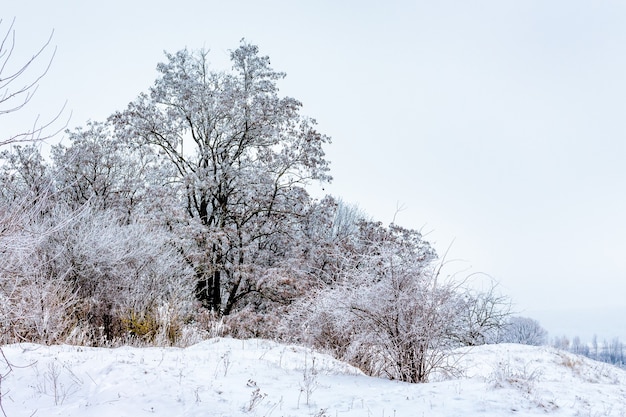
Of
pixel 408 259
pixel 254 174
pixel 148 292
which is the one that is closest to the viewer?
pixel 408 259

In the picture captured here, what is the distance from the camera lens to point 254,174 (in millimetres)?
18328

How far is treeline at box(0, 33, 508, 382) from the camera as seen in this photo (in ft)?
37.7

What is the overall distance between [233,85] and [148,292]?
9.73 meters

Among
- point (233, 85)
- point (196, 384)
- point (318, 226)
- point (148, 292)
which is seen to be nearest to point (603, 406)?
point (196, 384)

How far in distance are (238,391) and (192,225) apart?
38.6 feet

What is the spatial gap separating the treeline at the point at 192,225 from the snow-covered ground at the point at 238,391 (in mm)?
2634

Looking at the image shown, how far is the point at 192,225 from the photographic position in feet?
55.2

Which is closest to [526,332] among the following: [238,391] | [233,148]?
[233,148]

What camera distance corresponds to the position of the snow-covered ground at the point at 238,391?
5.07 m

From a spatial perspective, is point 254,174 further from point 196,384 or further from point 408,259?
point 196,384

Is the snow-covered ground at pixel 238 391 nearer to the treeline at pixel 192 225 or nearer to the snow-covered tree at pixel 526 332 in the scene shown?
the treeline at pixel 192 225

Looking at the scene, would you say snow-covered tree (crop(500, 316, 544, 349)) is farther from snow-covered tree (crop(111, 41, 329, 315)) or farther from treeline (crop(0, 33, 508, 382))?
snow-covered tree (crop(111, 41, 329, 315))

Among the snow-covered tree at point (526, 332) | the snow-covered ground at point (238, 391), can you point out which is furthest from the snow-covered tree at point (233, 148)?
the snow-covered tree at point (526, 332)

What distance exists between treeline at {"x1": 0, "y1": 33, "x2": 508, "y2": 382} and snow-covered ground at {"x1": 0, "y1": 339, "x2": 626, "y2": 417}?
263 cm
